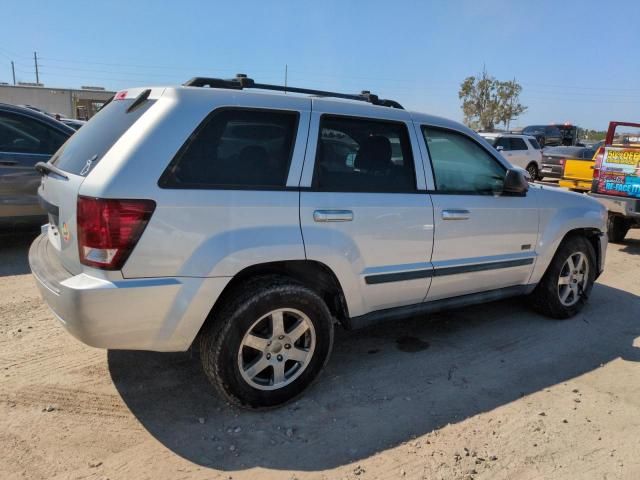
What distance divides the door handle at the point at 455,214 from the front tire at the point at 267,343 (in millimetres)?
1170

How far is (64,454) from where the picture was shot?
2.54 metres

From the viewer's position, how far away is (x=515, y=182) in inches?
152

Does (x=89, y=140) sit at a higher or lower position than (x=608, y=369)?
higher

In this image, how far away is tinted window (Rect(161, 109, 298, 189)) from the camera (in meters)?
2.63

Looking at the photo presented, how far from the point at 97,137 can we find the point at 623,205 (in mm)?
7484

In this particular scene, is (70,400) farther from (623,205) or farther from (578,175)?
(578,175)

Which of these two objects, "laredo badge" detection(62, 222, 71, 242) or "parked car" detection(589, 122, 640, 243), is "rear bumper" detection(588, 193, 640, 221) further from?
"laredo badge" detection(62, 222, 71, 242)

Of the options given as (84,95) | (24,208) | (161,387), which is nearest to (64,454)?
(161,387)

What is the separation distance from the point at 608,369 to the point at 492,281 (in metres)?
1.06

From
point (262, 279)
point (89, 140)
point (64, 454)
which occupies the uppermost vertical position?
point (89, 140)

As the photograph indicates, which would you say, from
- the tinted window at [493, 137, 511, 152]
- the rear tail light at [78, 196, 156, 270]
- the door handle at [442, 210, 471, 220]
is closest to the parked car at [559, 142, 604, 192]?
the tinted window at [493, 137, 511, 152]

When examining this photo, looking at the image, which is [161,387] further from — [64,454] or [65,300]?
[65,300]

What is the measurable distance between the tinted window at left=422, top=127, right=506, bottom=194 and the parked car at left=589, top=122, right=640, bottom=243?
4613mm

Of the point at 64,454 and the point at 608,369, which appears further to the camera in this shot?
the point at 608,369
